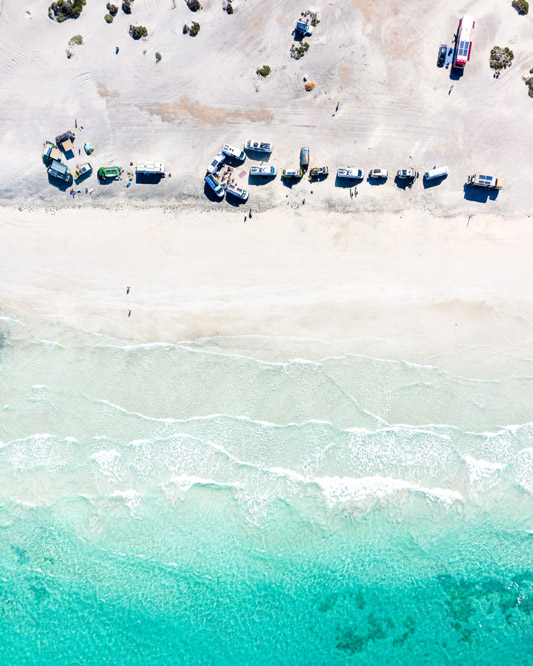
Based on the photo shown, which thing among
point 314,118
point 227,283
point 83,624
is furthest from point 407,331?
point 83,624

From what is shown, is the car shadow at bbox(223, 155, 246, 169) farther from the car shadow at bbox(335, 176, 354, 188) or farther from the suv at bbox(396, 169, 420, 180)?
the suv at bbox(396, 169, 420, 180)

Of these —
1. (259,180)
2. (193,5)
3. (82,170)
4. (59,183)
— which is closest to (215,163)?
(259,180)

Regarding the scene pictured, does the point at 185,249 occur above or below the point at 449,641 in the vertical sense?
above

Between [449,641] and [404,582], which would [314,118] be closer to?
[404,582]

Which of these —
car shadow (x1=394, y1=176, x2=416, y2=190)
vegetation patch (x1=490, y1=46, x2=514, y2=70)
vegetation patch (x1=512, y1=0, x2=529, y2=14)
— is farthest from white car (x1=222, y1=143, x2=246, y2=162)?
vegetation patch (x1=512, y1=0, x2=529, y2=14)

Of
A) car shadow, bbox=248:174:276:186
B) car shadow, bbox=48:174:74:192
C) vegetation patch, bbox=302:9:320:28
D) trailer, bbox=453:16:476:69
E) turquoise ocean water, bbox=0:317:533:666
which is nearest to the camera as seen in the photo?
trailer, bbox=453:16:476:69

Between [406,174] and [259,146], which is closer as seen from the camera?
[406,174]

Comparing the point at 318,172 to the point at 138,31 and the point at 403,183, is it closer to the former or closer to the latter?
the point at 403,183
